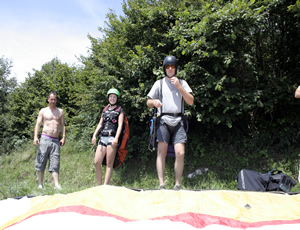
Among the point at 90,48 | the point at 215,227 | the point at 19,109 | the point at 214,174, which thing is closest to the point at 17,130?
the point at 19,109

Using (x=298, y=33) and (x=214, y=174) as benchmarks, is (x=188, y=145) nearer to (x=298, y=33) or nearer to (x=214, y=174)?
(x=214, y=174)

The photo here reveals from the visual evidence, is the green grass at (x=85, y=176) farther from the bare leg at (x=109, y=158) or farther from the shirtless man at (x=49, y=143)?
the bare leg at (x=109, y=158)

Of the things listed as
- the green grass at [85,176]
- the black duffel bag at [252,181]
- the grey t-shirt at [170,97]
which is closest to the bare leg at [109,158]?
the green grass at [85,176]

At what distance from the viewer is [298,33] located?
208 inches

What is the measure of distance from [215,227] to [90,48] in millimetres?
6946

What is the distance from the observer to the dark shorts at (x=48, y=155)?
200 inches

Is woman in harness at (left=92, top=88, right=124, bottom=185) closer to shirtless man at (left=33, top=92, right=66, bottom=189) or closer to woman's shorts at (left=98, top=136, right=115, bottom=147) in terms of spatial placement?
woman's shorts at (left=98, top=136, right=115, bottom=147)

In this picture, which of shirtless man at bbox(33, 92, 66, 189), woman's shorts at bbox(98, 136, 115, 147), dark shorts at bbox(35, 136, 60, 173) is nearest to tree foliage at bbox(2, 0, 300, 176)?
shirtless man at bbox(33, 92, 66, 189)

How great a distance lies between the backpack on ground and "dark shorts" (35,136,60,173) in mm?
3621

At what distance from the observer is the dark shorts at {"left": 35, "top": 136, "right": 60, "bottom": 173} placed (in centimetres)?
507

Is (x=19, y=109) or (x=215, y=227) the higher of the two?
(x=19, y=109)

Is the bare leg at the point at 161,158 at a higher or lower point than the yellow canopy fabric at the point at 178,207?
higher

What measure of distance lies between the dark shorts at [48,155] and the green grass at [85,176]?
0.40 metres

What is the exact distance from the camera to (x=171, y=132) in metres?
3.87
